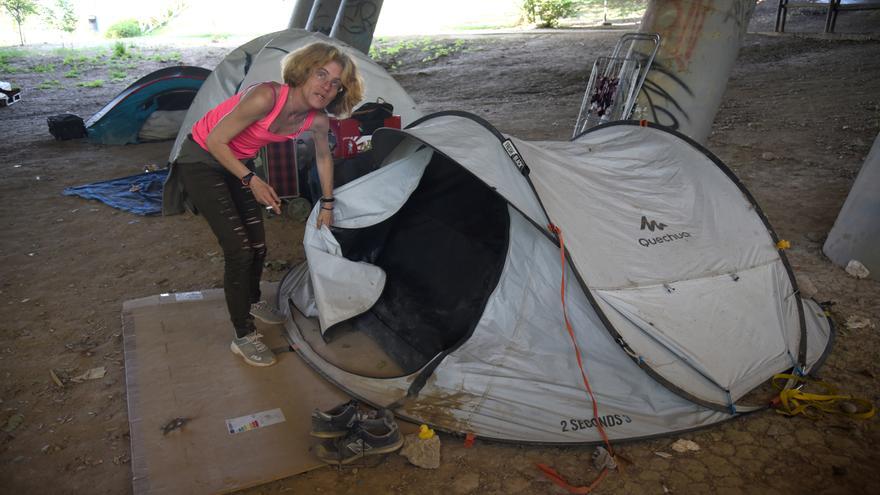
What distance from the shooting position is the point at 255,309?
3.78 metres

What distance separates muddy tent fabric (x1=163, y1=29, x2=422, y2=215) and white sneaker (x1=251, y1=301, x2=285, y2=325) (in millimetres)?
2941

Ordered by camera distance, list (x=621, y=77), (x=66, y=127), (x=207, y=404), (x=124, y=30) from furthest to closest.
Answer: (x=124, y=30), (x=66, y=127), (x=621, y=77), (x=207, y=404)

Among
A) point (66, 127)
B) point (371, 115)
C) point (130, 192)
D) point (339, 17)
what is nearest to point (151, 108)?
point (66, 127)

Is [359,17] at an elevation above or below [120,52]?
above

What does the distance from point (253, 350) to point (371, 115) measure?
308cm

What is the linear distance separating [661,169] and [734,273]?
728 mm

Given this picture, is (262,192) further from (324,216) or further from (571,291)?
(571,291)

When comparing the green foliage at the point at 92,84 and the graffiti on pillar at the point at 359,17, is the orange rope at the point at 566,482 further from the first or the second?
the green foliage at the point at 92,84

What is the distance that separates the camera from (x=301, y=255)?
16.7 feet

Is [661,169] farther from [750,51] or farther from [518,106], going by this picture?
[750,51]

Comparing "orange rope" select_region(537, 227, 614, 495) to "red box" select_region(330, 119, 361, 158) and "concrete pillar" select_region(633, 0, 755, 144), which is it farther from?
"concrete pillar" select_region(633, 0, 755, 144)

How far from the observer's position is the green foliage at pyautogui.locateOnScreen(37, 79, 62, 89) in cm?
1305

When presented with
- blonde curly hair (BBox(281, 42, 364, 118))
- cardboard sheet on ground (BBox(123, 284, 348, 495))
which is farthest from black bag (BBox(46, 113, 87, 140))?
blonde curly hair (BBox(281, 42, 364, 118))

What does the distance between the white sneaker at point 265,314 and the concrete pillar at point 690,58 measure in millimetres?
3924
